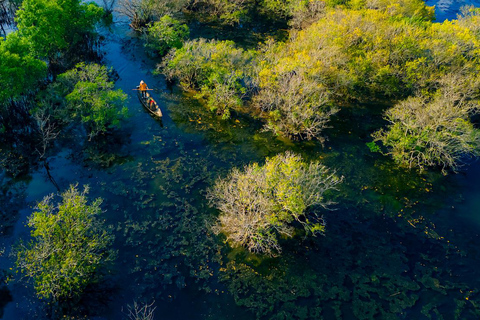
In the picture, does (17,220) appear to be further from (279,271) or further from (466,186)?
(466,186)

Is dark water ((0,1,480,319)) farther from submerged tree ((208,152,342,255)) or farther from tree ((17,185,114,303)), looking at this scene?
submerged tree ((208,152,342,255))

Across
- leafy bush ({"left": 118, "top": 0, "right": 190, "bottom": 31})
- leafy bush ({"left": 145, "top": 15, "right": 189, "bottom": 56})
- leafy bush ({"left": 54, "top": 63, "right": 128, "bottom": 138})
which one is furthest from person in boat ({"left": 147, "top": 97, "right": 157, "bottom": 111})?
leafy bush ({"left": 118, "top": 0, "right": 190, "bottom": 31})

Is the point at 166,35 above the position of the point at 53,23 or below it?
below

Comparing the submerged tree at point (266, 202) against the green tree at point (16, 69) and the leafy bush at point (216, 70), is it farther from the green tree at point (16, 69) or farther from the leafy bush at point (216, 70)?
the green tree at point (16, 69)

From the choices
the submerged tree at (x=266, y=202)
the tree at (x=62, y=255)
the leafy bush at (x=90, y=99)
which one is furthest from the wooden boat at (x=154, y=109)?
the submerged tree at (x=266, y=202)

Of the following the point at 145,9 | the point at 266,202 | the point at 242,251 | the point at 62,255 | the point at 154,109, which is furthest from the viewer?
the point at 145,9

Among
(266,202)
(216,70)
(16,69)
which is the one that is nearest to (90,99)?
(16,69)

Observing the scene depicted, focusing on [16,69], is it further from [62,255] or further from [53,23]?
[62,255]
